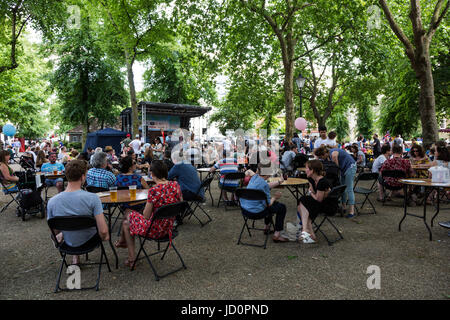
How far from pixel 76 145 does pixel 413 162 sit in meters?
29.3

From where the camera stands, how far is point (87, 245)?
3.22 metres

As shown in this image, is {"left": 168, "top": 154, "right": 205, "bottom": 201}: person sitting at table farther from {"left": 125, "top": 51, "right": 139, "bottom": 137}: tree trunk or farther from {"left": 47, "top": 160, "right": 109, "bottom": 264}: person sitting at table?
{"left": 125, "top": 51, "right": 139, "bottom": 137}: tree trunk

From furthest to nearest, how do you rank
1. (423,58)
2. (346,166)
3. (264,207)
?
(423,58) < (346,166) < (264,207)

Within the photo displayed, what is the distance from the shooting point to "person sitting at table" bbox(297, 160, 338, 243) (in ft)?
14.4

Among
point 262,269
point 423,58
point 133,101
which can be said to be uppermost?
point 423,58

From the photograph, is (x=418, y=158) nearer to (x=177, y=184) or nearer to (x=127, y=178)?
(x=177, y=184)

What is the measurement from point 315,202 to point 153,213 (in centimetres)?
243

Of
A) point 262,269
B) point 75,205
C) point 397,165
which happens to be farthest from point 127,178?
point 397,165

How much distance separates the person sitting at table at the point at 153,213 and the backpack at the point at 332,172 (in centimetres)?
344

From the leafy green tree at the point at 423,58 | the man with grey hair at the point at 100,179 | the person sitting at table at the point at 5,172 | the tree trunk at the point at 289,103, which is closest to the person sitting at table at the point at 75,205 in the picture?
the man with grey hair at the point at 100,179

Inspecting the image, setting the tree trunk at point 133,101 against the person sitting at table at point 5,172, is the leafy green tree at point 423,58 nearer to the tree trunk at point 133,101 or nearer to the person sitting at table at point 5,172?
the person sitting at table at point 5,172

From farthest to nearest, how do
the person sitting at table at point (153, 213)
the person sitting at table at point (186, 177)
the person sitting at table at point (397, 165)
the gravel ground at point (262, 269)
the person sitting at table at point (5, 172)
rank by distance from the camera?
the person sitting at table at point (397, 165) < the person sitting at table at point (5, 172) < the person sitting at table at point (186, 177) < the person sitting at table at point (153, 213) < the gravel ground at point (262, 269)

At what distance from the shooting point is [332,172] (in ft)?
19.8

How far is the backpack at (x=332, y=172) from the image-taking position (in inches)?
234
